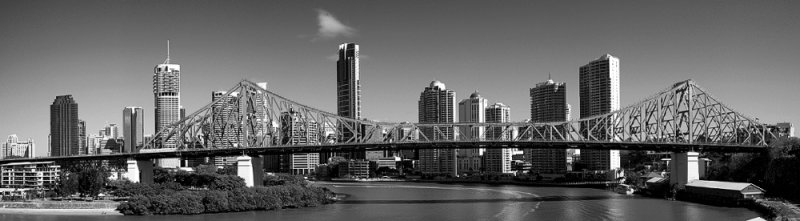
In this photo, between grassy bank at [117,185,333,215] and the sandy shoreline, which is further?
the sandy shoreline

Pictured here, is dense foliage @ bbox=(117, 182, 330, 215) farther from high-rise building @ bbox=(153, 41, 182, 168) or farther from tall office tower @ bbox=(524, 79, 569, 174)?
high-rise building @ bbox=(153, 41, 182, 168)

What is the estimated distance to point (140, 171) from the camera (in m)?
56.2

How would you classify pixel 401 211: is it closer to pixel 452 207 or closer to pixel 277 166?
pixel 452 207

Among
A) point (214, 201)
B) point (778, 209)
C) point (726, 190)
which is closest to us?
point (778, 209)

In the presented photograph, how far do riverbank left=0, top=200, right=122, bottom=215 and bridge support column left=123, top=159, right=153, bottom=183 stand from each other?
449 inches

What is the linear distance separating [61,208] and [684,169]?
38.5 metres

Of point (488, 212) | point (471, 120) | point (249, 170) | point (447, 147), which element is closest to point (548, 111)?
point (471, 120)

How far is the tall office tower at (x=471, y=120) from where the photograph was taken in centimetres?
13612

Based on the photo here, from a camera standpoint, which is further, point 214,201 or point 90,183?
point 90,183

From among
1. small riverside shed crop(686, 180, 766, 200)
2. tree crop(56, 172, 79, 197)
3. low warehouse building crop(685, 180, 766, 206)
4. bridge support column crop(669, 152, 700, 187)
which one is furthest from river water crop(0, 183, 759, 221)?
tree crop(56, 172, 79, 197)

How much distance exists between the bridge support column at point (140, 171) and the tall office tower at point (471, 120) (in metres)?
79.2

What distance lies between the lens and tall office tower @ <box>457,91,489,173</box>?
13612 cm

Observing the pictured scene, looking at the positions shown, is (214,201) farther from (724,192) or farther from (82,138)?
(82,138)

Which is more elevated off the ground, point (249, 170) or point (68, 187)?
point (249, 170)
